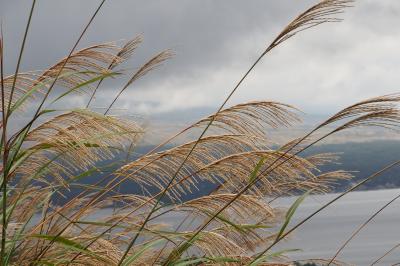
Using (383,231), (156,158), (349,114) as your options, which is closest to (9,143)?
(156,158)

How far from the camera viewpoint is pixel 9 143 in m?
2.78

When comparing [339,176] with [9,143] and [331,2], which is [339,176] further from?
[9,143]

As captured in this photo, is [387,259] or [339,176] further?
[387,259]

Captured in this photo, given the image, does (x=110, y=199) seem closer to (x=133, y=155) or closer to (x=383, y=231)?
(x=133, y=155)

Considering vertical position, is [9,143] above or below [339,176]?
above

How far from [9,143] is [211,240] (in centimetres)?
99

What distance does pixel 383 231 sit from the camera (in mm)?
106562

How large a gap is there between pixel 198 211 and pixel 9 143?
907 mm

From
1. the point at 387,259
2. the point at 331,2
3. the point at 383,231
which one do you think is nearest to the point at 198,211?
the point at 331,2

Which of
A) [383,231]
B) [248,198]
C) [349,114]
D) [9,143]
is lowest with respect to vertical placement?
[383,231]

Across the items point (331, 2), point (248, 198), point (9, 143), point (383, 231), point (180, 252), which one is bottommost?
point (383, 231)

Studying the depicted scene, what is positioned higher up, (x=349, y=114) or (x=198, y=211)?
(x=349, y=114)

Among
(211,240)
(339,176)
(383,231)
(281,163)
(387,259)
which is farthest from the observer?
(383,231)

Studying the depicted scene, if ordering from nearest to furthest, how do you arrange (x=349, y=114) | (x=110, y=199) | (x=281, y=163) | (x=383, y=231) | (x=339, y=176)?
(x=349, y=114)
(x=281, y=163)
(x=110, y=199)
(x=339, y=176)
(x=383, y=231)
